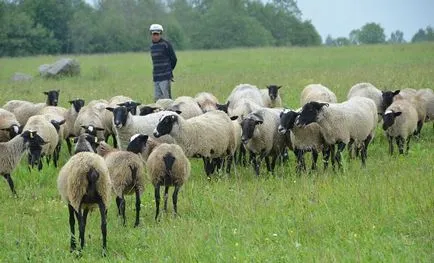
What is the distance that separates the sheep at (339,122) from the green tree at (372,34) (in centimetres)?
15664

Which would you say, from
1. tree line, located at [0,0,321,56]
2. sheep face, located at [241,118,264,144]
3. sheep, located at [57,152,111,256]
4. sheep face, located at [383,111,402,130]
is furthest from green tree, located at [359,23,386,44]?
sheep, located at [57,152,111,256]

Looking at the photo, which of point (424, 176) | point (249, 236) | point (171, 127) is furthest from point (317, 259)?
point (171, 127)

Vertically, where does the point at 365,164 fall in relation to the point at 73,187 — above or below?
below

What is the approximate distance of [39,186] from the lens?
1148 centimetres

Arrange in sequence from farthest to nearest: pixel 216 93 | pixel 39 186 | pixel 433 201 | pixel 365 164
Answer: pixel 216 93 → pixel 365 164 → pixel 39 186 → pixel 433 201

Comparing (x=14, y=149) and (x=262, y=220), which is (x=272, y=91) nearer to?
(x=14, y=149)

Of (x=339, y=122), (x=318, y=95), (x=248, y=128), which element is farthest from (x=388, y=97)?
(x=248, y=128)

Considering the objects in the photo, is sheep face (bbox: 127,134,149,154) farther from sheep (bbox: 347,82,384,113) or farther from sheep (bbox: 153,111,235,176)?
sheep (bbox: 347,82,384,113)

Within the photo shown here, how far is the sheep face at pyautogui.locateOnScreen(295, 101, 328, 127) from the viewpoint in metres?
12.0

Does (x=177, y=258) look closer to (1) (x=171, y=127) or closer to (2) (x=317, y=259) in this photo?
(2) (x=317, y=259)

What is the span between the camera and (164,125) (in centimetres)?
1200

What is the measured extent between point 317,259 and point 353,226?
1504 mm

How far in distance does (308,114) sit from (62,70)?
87.1 ft

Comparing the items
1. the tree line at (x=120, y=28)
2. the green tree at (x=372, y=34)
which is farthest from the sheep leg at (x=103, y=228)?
the green tree at (x=372, y=34)
